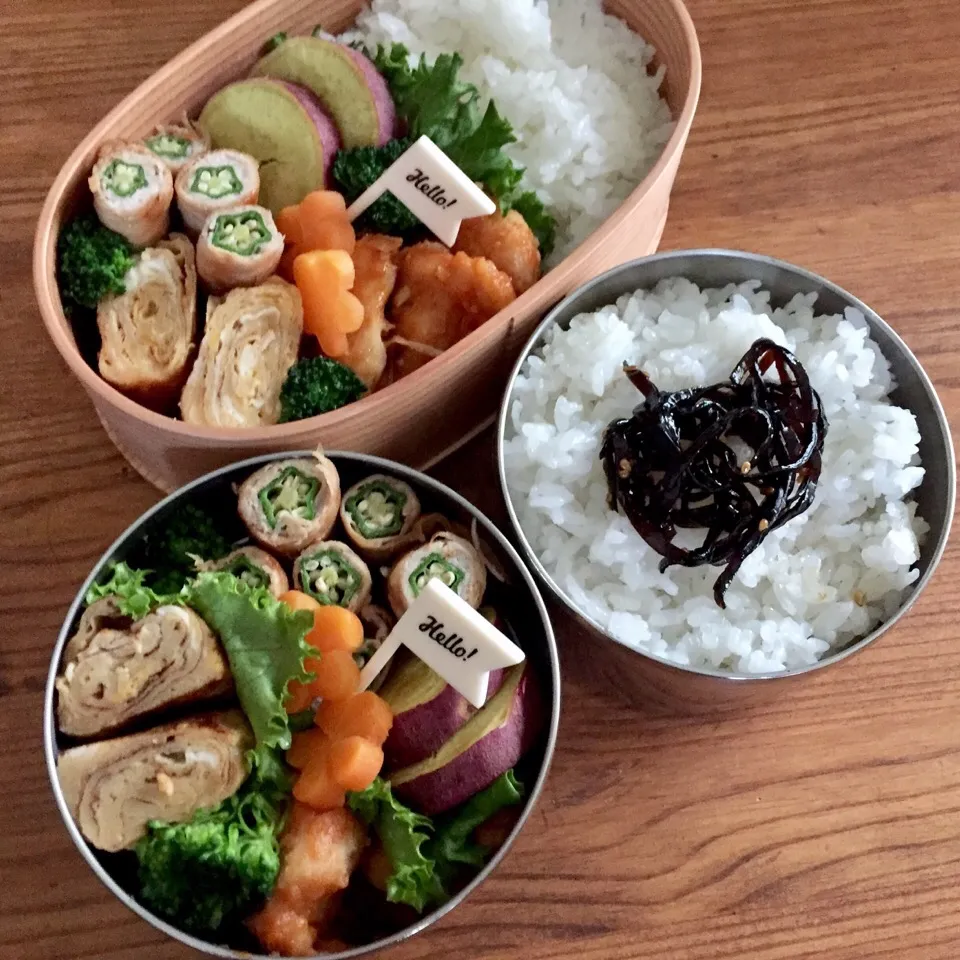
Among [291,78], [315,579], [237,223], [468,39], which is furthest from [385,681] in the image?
[468,39]

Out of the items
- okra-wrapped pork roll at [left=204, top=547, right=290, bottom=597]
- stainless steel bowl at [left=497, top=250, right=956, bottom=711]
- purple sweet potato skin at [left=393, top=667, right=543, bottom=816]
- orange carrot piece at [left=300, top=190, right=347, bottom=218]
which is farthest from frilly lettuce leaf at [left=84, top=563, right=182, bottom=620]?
orange carrot piece at [left=300, top=190, right=347, bottom=218]

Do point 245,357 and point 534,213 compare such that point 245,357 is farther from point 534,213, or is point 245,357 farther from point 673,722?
point 673,722

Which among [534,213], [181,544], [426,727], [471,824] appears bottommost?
[471,824]

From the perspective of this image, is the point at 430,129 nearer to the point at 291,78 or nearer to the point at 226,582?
the point at 291,78

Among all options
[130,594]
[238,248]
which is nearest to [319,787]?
[130,594]

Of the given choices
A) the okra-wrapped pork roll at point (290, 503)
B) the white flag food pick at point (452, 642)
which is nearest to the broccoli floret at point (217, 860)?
the white flag food pick at point (452, 642)

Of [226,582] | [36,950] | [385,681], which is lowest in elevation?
[36,950]
